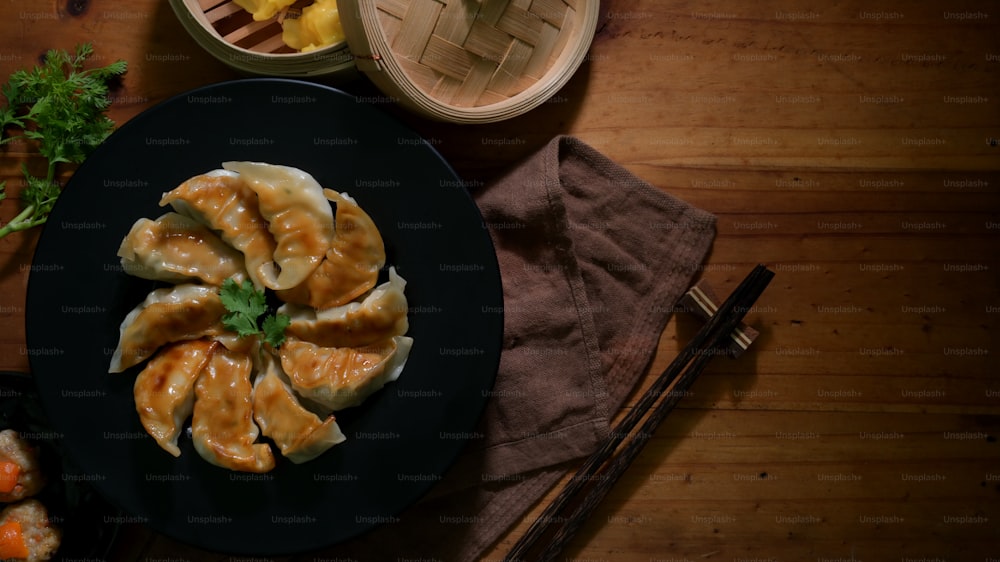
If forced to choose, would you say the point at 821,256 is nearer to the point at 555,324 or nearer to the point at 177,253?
the point at 555,324

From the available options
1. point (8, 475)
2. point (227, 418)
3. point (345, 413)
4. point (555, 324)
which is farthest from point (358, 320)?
point (8, 475)

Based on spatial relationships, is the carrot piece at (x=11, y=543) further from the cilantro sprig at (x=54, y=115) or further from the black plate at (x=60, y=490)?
the cilantro sprig at (x=54, y=115)

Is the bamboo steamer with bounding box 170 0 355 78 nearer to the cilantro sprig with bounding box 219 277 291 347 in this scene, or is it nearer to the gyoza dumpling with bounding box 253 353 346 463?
the cilantro sprig with bounding box 219 277 291 347

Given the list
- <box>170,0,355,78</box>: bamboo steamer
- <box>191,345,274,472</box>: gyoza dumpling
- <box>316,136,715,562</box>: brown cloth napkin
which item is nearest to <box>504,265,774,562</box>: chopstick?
<box>316,136,715,562</box>: brown cloth napkin

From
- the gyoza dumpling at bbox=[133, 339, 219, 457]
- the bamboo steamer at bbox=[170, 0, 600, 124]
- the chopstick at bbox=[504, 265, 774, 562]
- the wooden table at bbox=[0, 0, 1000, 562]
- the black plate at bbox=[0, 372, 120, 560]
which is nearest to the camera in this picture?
the gyoza dumpling at bbox=[133, 339, 219, 457]

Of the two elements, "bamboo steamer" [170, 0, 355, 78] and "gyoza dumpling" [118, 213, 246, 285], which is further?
"bamboo steamer" [170, 0, 355, 78]

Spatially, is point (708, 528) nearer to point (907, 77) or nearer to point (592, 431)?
point (592, 431)
